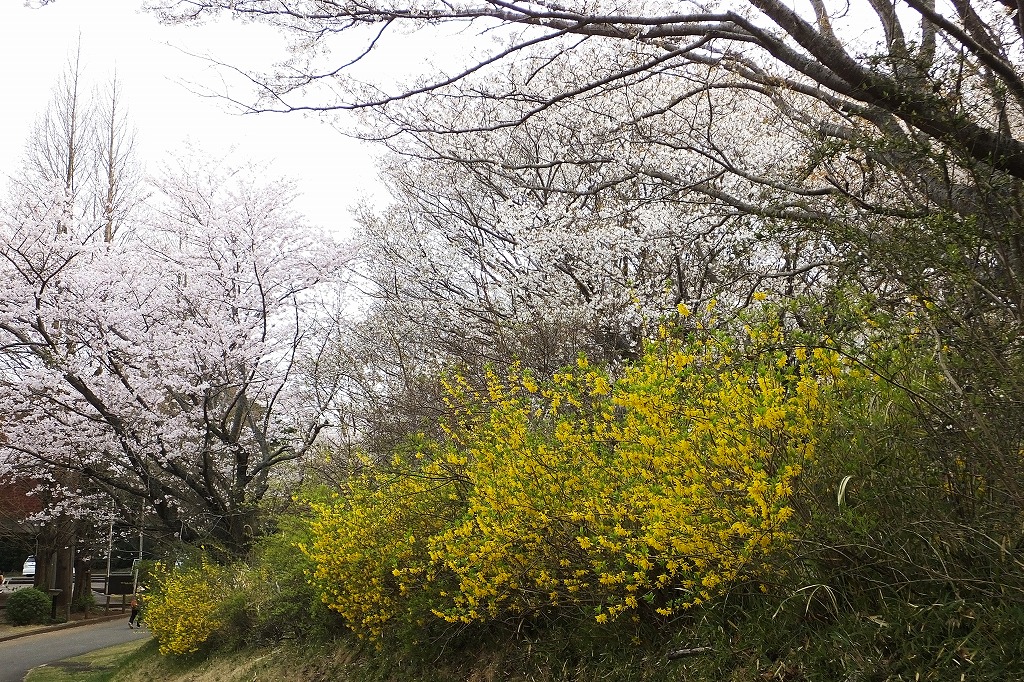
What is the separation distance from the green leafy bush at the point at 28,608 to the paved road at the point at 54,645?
85 centimetres

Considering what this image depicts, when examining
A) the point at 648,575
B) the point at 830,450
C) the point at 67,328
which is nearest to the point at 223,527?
the point at 67,328

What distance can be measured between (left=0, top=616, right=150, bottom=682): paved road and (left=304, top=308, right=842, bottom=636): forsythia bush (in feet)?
38.6

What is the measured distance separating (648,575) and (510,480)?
870 millimetres

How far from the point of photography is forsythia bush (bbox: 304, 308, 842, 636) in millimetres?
3594

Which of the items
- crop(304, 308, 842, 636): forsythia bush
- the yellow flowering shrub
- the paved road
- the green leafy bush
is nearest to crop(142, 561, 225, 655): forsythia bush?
the paved road

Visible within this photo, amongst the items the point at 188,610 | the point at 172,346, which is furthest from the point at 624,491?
the point at 172,346

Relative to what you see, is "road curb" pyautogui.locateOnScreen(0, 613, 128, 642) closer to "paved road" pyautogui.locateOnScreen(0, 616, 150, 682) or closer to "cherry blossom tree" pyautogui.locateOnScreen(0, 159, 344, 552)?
"paved road" pyautogui.locateOnScreen(0, 616, 150, 682)

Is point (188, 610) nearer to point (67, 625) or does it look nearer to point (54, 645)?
point (54, 645)

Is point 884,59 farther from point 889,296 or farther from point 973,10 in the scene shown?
point 889,296

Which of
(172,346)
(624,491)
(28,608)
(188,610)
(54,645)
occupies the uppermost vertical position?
(172,346)

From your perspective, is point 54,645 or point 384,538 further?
point 54,645

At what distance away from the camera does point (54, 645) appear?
1916 centimetres

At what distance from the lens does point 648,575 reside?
443 centimetres

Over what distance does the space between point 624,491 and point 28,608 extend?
945 inches
